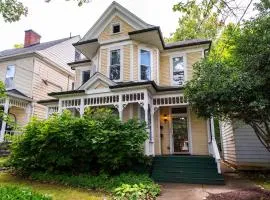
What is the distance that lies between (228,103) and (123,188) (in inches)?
172

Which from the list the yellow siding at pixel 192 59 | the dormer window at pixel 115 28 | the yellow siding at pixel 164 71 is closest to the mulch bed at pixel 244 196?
the yellow siding at pixel 192 59

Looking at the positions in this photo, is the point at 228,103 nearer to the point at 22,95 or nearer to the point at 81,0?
the point at 81,0

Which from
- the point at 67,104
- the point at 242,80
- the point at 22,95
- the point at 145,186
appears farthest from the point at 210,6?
the point at 22,95

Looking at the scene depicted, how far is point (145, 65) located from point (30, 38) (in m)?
Answer: 14.0

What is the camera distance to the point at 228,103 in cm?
776

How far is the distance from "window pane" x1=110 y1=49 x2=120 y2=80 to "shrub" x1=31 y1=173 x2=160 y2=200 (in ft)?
20.7

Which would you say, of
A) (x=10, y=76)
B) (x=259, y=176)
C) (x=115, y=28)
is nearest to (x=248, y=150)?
(x=259, y=176)

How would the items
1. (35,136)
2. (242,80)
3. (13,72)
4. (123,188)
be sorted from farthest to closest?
1. (13,72)
2. (35,136)
3. (242,80)
4. (123,188)

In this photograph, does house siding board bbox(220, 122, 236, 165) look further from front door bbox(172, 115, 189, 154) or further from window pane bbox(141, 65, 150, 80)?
window pane bbox(141, 65, 150, 80)

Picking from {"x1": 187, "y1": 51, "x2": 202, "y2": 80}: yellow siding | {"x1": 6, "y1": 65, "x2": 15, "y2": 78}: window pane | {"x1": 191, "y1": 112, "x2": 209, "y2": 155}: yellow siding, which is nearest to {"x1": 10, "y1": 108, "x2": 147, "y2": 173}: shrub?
{"x1": 191, "y1": 112, "x2": 209, "y2": 155}: yellow siding

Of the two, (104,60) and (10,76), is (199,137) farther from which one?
(10,76)

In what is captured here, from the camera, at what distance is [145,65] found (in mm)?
13242

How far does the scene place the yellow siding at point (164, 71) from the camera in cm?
1385

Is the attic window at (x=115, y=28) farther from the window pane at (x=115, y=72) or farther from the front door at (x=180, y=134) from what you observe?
the front door at (x=180, y=134)
